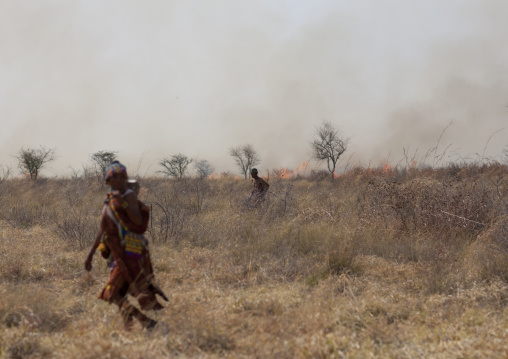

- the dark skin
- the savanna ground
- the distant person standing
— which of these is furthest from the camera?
the distant person standing

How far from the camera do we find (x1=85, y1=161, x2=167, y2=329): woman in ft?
9.92

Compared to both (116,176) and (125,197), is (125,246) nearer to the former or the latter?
(125,197)

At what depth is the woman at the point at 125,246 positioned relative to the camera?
302 centimetres

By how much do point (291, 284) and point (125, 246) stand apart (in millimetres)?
2224

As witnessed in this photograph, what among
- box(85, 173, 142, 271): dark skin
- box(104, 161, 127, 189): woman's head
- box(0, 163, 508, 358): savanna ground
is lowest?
box(0, 163, 508, 358): savanna ground

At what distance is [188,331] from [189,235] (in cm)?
357

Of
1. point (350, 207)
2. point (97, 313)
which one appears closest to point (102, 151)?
point (350, 207)

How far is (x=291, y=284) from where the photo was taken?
4.49 m

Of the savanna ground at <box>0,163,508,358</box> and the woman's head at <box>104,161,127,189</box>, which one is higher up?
the woman's head at <box>104,161,127,189</box>

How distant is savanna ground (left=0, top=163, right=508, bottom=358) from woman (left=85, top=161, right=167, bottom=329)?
0.82 ft

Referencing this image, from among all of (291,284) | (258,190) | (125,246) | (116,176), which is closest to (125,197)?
(116,176)

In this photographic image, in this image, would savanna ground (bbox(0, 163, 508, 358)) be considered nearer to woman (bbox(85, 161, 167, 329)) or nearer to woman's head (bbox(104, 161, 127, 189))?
woman (bbox(85, 161, 167, 329))

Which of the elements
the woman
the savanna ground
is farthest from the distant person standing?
the woman

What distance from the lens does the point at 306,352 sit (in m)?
2.75
